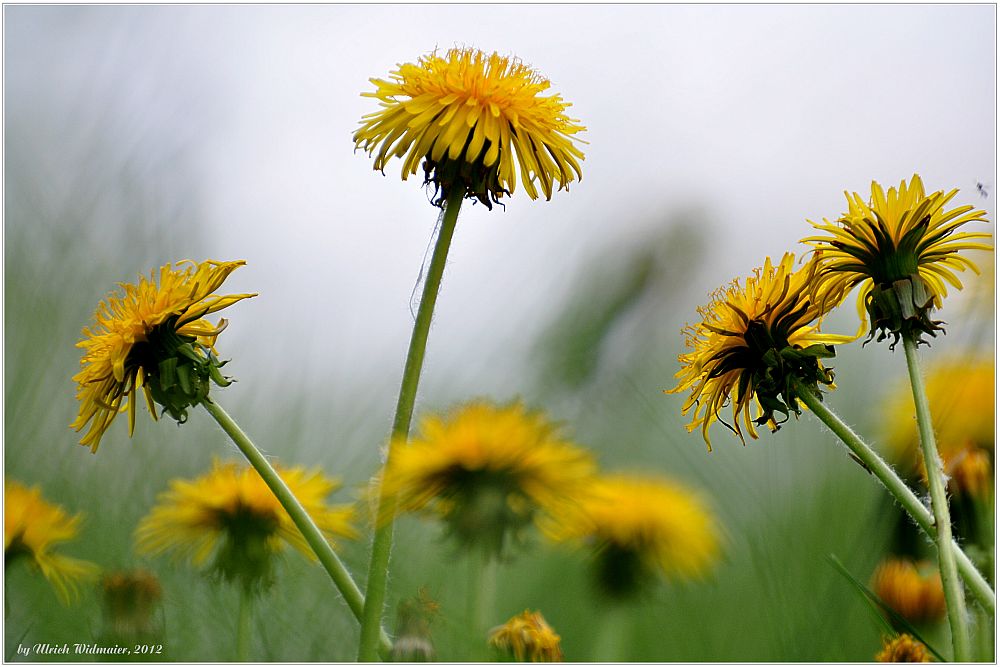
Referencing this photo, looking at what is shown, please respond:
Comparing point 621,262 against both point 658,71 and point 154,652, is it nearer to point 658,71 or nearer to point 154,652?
point 658,71

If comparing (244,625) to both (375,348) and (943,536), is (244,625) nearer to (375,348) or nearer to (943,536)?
(375,348)

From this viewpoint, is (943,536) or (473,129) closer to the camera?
(943,536)

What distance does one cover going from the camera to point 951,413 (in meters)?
0.60

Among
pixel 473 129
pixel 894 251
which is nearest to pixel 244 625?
pixel 473 129

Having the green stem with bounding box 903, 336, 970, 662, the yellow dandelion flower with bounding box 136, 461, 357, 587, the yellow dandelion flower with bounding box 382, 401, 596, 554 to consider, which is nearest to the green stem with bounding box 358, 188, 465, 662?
the yellow dandelion flower with bounding box 382, 401, 596, 554

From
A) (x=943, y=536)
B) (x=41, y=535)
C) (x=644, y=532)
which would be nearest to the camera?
(x=943, y=536)

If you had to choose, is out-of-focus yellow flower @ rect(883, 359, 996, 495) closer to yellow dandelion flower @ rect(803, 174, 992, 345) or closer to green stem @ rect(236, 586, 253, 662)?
yellow dandelion flower @ rect(803, 174, 992, 345)

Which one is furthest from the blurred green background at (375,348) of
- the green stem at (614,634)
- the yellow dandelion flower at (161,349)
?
the yellow dandelion flower at (161,349)

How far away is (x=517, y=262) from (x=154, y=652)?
1.19 ft

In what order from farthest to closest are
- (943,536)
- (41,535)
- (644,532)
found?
(41,535) → (644,532) → (943,536)

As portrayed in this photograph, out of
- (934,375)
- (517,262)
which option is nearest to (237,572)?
(517,262)

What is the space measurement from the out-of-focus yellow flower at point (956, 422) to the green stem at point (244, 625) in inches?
16.8

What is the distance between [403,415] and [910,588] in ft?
1.14

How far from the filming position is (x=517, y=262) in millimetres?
660
